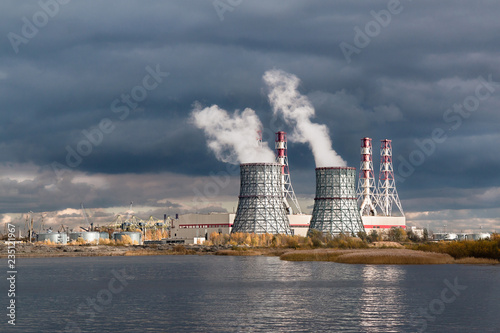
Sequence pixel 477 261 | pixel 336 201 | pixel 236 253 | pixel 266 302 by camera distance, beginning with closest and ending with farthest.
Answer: pixel 266 302
pixel 477 261
pixel 236 253
pixel 336 201

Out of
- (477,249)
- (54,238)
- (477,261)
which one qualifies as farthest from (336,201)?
(54,238)

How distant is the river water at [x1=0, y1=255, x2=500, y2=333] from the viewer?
36.8m

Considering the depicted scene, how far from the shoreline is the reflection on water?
15548 mm

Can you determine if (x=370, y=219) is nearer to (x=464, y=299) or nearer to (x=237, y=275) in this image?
(x=237, y=275)

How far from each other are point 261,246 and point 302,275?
7091 cm

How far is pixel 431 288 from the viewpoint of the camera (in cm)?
5403

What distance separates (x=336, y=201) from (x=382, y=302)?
323 ft

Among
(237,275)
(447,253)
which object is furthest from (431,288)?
(447,253)

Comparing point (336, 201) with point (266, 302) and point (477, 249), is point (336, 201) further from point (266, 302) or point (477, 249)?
point (266, 302)

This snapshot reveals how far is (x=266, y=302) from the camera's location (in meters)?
46.6

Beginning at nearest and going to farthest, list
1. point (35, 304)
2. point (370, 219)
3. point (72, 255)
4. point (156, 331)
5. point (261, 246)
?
point (156, 331) → point (35, 304) → point (261, 246) → point (72, 255) → point (370, 219)

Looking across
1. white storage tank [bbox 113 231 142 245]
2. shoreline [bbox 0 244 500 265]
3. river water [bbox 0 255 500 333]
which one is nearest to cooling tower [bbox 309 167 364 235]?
shoreline [bbox 0 244 500 265]

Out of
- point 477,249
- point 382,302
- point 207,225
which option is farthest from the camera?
point 207,225

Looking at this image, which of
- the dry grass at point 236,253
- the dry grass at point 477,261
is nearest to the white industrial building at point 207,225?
the dry grass at point 236,253
